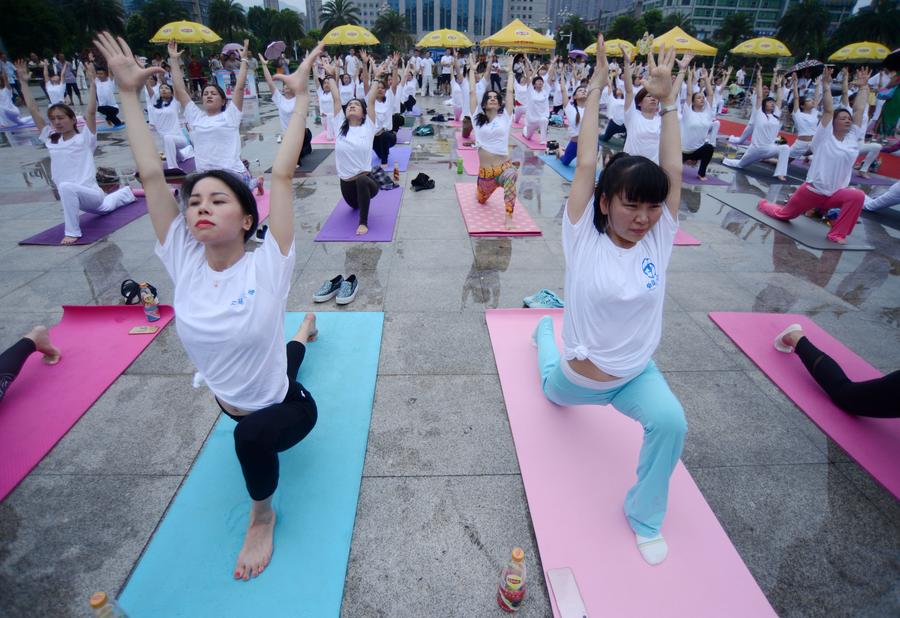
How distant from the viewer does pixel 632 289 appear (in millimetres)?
2230

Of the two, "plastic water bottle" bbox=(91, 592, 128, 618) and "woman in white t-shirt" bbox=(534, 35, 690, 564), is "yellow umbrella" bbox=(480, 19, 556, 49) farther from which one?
"plastic water bottle" bbox=(91, 592, 128, 618)

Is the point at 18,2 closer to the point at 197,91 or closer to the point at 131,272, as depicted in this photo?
the point at 197,91

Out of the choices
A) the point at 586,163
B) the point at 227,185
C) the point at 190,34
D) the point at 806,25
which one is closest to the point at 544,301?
the point at 586,163

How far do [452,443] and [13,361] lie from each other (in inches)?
130

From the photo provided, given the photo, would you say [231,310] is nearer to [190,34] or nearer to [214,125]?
[214,125]

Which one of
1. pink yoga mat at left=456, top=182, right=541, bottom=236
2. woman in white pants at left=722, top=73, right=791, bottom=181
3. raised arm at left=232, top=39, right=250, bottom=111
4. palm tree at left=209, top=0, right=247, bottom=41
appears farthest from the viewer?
palm tree at left=209, top=0, right=247, bottom=41

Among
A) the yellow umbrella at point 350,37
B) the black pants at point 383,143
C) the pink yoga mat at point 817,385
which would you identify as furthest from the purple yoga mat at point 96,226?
the yellow umbrella at point 350,37

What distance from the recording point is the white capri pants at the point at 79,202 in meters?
6.00

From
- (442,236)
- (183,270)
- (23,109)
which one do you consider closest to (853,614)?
(183,270)

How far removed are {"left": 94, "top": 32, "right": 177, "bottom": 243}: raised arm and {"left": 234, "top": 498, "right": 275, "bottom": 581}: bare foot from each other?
1.47 meters

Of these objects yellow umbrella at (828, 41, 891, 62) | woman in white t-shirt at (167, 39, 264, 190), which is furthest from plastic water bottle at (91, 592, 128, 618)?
yellow umbrella at (828, 41, 891, 62)

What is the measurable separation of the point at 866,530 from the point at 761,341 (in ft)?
6.44

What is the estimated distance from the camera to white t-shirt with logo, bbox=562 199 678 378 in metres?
2.26

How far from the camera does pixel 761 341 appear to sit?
4.16m
